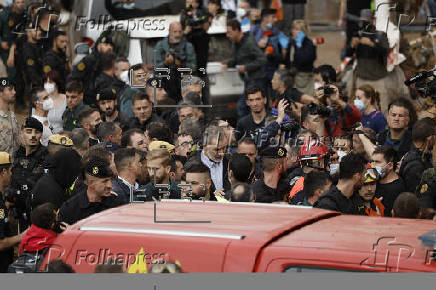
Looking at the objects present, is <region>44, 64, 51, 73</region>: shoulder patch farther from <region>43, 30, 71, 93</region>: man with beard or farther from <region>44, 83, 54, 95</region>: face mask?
<region>44, 83, 54, 95</region>: face mask

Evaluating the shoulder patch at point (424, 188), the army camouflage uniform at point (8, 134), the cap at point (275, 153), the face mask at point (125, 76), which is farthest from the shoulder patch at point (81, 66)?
A: the shoulder patch at point (424, 188)

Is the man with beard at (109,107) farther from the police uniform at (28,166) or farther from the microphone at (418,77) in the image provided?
the microphone at (418,77)

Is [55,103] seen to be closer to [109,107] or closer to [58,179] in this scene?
[109,107]

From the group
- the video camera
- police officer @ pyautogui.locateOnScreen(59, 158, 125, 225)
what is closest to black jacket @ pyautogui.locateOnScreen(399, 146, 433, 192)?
the video camera

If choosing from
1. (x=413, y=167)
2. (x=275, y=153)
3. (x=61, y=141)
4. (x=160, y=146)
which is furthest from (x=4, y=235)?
(x=413, y=167)

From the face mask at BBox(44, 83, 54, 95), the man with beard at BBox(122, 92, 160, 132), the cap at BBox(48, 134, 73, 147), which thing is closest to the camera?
the cap at BBox(48, 134, 73, 147)

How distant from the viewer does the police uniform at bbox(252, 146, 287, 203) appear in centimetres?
714

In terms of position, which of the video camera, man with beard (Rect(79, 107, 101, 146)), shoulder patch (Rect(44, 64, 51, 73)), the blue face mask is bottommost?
man with beard (Rect(79, 107, 101, 146))

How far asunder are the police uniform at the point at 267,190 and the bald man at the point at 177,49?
16.6 ft

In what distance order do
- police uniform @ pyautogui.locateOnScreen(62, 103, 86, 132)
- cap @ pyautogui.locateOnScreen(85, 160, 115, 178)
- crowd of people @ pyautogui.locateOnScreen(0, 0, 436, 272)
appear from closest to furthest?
cap @ pyautogui.locateOnScreen(85, 160, 115, 178) → crowd of people @ pyautogui.locateOnScreen(0, 0, 436, 272) → police uniform @ pyautogui.locateOnScreen(62, 103, 86, 132)

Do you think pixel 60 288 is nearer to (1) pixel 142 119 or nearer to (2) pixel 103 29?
(1) pixel 142 119

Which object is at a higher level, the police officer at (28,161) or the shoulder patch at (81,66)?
the shoulder patch at (81,66)

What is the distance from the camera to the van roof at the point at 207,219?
4.03m

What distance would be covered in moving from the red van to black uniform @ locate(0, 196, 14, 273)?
8.27 feet
